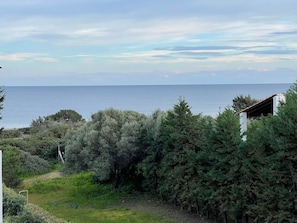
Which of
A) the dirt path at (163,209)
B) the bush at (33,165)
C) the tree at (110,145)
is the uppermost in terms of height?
the tree at (110,145)

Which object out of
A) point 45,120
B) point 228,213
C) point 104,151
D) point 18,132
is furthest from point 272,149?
point 45,120

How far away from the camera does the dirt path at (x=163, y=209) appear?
17.2 m

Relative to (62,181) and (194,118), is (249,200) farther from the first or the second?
(62,181)

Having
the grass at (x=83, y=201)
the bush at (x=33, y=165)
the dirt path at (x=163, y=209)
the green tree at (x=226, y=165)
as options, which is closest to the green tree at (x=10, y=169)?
the grass at (x=83, y=201)

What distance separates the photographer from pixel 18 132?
4497 cm

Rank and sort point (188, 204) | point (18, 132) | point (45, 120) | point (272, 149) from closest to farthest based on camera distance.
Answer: point (272, 149), point (188, 204), point (18, 132), point (45, 120)

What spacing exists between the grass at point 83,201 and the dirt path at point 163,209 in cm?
43

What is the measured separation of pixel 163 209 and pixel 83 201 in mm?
4160

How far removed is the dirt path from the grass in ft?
1.41

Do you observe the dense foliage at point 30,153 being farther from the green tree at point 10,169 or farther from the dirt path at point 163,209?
the dirt path at point 163,209

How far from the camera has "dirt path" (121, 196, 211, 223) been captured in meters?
17.2

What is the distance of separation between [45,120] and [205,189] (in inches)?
1574

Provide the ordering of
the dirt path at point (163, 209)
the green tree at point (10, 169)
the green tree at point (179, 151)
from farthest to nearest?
the green tree at point (10, 169) < the green tree at point (179, 151) < the dirt path at point (163, 209)

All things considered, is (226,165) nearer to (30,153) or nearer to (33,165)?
(33,165)
